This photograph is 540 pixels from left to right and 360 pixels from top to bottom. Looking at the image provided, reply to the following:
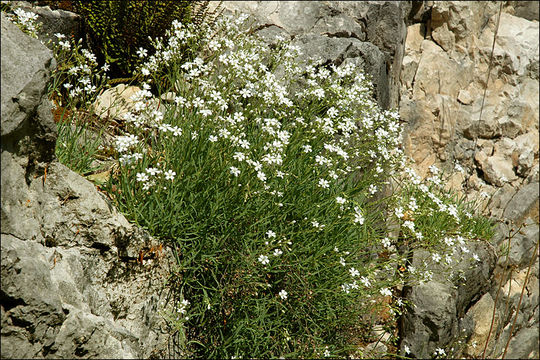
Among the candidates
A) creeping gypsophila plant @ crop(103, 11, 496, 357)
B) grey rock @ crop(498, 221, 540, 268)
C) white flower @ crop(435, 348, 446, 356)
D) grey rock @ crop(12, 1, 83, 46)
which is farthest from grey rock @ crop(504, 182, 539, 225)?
grey rock @ crop(12, 1, 83, 46)

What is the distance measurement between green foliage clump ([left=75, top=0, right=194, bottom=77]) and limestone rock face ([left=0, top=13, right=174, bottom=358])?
7.19 ft

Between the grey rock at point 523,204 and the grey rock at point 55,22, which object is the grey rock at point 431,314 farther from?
the grey rock at point 55,22

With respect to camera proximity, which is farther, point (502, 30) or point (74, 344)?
point (502, 30)

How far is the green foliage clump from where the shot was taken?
15.9 ft

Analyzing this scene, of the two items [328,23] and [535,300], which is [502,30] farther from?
[535,300]

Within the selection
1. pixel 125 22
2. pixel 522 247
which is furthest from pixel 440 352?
pixel 125 22

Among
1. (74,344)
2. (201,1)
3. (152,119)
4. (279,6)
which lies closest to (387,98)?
(279,6)

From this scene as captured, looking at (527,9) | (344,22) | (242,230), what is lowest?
(242,230)

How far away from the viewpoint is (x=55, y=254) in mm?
2852

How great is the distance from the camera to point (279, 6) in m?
6.03

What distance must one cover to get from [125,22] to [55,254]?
294cm

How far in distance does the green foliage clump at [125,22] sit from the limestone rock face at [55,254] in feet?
7.19

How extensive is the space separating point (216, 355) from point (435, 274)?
2618 mm

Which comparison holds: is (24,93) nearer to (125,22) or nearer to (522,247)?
(125,22)
